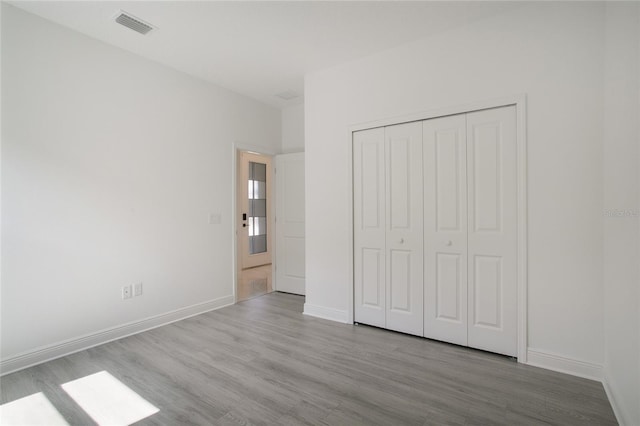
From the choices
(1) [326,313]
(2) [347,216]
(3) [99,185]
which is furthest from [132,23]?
(1) [326,313]

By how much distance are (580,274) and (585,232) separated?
12.5 inches

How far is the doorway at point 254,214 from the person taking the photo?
21.2ft

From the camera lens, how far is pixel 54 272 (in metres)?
2.69

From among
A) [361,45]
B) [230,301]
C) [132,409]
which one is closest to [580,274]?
[361,45]

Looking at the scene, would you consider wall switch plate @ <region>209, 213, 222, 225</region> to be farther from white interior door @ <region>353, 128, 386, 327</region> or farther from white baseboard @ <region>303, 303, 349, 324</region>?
white interior door @ <region>353, 128, 386, 327</region>

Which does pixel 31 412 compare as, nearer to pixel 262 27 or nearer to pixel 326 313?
pixel 326 313

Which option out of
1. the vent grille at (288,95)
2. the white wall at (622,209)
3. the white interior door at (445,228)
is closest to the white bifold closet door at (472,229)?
the white interior door at (445,228)

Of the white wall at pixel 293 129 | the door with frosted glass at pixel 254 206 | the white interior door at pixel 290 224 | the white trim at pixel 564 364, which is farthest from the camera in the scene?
the door with frosted glass at pixel 254 206

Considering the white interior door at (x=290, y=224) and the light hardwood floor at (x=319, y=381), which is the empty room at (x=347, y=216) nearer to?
the light hardwood floor at (x=319, y=381)

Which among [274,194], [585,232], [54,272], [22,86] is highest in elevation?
[22,86]

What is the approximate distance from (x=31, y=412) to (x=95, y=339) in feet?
3.37

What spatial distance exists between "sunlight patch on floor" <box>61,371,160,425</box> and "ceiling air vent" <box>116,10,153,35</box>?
9.70 feet

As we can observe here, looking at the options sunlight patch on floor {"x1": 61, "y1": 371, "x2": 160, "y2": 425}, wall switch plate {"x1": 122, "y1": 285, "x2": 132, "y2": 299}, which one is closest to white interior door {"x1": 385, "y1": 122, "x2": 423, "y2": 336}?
sunlight patch on floor {"x1": 61, "y1": 371, "x2": 160, "y2": 425}

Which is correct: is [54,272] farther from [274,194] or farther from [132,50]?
[274,194]
